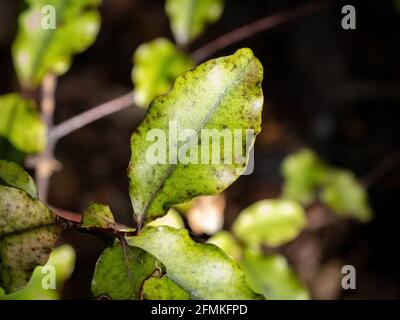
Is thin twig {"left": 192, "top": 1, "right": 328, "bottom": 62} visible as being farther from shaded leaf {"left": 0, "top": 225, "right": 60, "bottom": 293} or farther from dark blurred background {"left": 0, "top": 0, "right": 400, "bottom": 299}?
shaded leaf {"left": 0, "top": 225, "right": 60, "bottom": 293}

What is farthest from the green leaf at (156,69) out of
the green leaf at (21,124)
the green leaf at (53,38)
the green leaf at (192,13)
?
the green leaf at (21,124)

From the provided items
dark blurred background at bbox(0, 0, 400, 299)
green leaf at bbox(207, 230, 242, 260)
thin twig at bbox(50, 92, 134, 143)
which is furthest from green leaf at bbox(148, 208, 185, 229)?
dark blurred background at bbox(0, 0, 400, 299)

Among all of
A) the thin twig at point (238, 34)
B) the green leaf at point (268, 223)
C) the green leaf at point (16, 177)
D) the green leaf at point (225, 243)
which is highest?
the thin twig at point (238, 34)

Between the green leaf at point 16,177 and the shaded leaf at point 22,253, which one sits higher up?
the green leaf at point 16,177

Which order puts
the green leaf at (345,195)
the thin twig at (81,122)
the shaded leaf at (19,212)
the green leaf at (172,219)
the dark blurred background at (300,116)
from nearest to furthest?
1. the shaded leaf at (19,212)
2. the green leaf at (172,219)
3. the thin twig at (81,122)
4. the green leaf at (345,195)
5. the dark blurred background at (300,116)

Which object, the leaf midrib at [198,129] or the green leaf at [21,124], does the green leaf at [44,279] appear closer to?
the green leaf at [21,124]

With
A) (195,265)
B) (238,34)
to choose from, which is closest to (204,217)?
(238,34)
